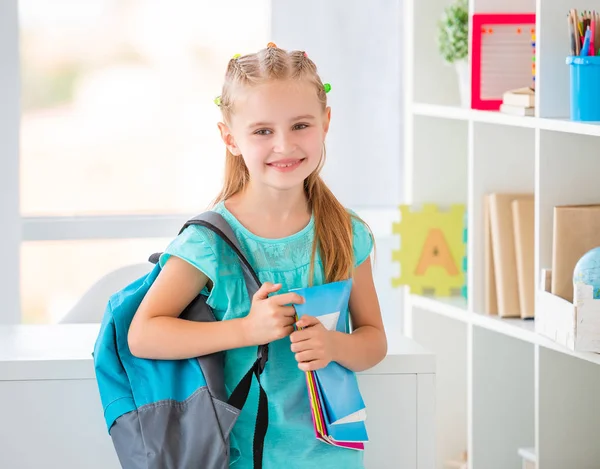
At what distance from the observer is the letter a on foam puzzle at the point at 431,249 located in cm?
243

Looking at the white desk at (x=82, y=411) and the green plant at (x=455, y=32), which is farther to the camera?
the green plant at (x=455, y=32)

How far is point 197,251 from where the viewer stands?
1.31 meters

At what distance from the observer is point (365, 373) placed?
144cm

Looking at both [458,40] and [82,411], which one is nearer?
[82,411]

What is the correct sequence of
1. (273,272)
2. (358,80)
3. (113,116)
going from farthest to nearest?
(358,80) < (113,116) < (273,272)

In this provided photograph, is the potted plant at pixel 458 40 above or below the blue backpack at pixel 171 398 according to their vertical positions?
above

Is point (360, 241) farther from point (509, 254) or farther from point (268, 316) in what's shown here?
point (509, 254)

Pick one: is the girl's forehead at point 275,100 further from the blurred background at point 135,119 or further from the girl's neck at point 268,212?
the blurred background at point 135,119

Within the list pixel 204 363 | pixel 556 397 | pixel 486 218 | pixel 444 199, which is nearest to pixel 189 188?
pixel 444 199

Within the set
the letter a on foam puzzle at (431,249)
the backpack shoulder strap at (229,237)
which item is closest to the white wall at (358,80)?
the letter a on foam puzzle at (431,249)

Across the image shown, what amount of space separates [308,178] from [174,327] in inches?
13.1

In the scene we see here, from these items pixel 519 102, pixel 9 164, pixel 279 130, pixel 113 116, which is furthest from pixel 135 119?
pixel 279 130

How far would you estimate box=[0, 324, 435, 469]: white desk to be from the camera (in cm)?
141

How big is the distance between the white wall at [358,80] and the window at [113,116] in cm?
13
